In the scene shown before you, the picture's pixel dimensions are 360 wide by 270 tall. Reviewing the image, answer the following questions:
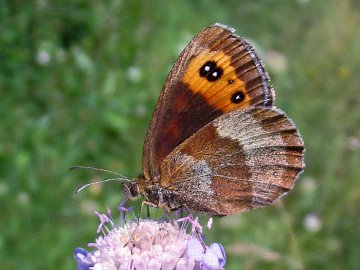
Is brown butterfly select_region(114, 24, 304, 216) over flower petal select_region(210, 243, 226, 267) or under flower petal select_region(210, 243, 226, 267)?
over

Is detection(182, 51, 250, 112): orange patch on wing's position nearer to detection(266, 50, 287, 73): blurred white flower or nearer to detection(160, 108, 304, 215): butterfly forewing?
detection(160, 108, 304, 215): butterfly forewing

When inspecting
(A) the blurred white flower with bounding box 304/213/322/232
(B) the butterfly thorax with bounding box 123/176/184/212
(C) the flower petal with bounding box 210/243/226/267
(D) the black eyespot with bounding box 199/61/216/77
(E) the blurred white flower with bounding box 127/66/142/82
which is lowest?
(C) the flower petal with bounding box 210/243/226/267

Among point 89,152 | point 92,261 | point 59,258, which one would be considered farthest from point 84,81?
point 92,261

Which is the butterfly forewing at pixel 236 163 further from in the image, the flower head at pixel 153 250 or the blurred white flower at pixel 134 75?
the blurred white flower at pixel 134 75

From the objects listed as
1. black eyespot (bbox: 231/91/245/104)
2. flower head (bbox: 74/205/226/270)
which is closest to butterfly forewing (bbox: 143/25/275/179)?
black eyespot (bbox: 231/91/245/104)

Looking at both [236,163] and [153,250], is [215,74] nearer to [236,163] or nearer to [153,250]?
[236,163]

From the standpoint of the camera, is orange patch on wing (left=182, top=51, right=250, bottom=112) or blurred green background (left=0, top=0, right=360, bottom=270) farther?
blurred green background (left=0, top=0, right=360, bottom=270)
